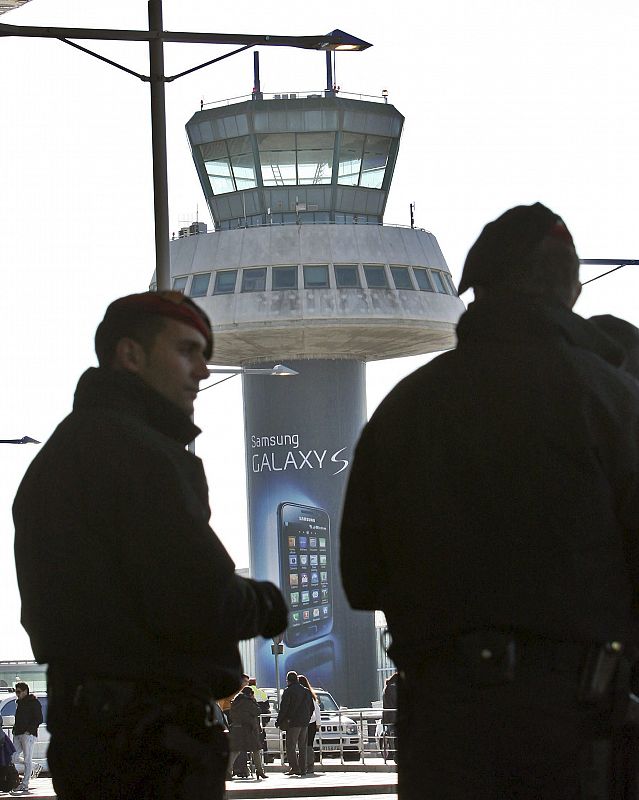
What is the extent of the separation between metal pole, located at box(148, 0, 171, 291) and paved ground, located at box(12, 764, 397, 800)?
24.9ft

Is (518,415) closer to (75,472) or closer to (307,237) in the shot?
(75,472)

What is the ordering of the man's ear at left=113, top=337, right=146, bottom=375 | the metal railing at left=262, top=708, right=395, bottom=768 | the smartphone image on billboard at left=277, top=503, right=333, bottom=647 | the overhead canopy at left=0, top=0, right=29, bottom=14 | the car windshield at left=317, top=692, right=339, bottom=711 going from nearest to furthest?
the man's ear at left=113, top=337, right=146, bottom=375
the overhead canopy at left=0, top=0, right=29, bottom=14
the metal railing at left=262, top=708, right=395, bottom=768
the car windshield at left=317, top=692, right=339, bottom=711
the smartphone image on billboard at left=277, top=503, right=333, bottom=647

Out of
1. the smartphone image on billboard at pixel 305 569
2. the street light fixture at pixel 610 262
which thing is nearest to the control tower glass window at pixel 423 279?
the smartphone image on billboard at pixel 305 569

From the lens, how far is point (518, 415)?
12.5ft

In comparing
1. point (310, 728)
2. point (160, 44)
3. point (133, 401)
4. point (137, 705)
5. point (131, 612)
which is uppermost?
point (160, 44)

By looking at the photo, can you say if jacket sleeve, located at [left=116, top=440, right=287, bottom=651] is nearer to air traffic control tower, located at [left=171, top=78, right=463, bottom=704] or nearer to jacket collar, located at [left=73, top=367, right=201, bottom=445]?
jacket collar, located at [left=73, top=367, right=201, bottom=445]

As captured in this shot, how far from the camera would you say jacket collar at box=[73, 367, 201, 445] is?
14.4 feet

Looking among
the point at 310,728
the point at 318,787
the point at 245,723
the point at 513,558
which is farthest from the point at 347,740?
the point at 513,558

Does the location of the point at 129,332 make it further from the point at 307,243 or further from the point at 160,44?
the point at 307,243

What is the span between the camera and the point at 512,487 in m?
3.72

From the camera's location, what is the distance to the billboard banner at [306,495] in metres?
63.8

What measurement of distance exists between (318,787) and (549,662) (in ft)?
68.8

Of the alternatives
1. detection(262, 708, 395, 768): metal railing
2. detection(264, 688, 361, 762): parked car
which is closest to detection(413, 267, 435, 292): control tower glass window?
detection(262, 708, 395, 768): metal railing

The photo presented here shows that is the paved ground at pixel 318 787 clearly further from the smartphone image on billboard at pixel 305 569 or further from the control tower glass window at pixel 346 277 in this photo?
the smartphone image on billboard at pixel 305 569
